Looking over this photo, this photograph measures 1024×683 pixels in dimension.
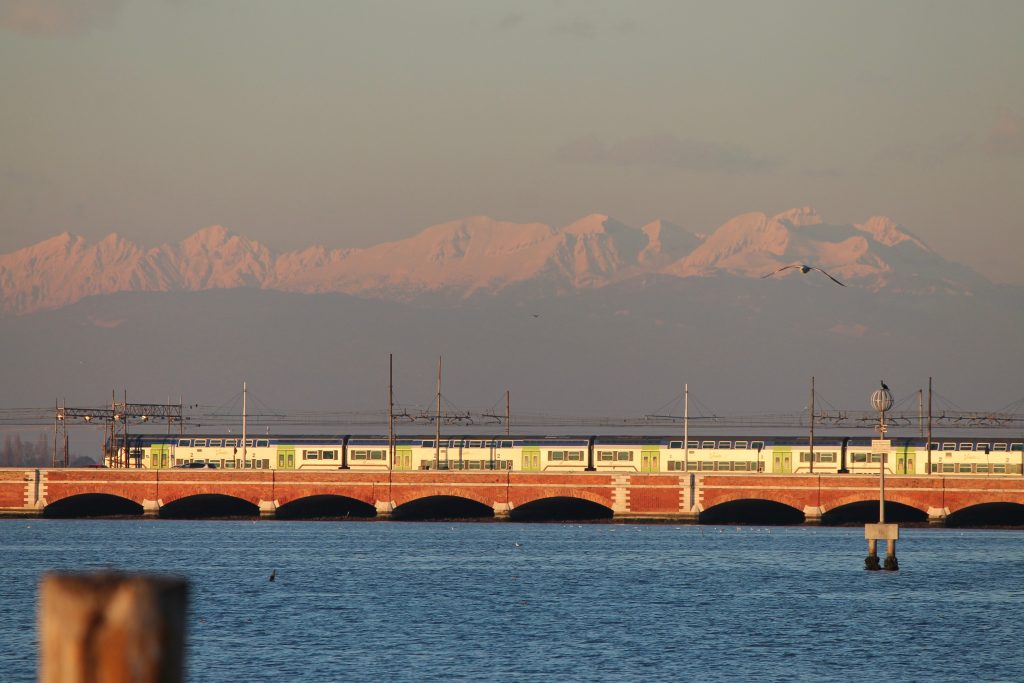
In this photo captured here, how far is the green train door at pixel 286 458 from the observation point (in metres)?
139

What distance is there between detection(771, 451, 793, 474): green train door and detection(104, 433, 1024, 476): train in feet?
0.29

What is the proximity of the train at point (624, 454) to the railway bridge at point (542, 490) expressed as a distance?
11.0 ft

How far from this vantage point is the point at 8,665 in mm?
46562

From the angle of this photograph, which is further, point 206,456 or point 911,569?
point 206,456

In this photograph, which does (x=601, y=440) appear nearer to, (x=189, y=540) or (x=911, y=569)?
(x=189, y=540)

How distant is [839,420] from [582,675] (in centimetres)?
10893

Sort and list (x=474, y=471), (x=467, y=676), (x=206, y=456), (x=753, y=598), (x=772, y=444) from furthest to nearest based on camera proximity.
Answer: (x=206, y=456)
(x=772, y=444)
(x=474, y=471)
(x=753, y=598)
(x=467, y=676)

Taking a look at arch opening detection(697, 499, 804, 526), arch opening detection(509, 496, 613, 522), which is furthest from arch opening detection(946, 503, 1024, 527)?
arch opening detection(509, 496, 613, 522)

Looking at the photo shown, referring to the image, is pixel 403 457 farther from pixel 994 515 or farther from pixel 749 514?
pixel 994 515

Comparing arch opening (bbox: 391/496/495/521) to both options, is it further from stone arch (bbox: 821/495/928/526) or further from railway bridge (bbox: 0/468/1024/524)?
stone arch (bbox: 821/495/928/526)

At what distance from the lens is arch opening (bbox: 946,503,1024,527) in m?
128

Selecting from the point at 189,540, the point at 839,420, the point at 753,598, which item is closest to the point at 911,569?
the point at 753,598

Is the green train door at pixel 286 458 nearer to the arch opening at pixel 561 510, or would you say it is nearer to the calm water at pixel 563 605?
the calm water at pixel 563 605

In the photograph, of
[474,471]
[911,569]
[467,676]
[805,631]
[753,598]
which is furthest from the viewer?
[474,471]
